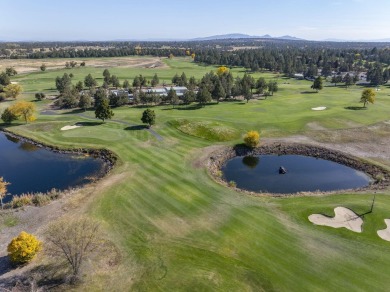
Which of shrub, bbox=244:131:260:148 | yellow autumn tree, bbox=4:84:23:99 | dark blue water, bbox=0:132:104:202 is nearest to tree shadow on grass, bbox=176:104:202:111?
shrub, bbox=244:131:260:148

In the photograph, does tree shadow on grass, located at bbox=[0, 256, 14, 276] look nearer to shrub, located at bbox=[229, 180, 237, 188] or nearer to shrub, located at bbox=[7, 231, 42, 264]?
shrub, located at bbox=[7, 231, 42, 264]

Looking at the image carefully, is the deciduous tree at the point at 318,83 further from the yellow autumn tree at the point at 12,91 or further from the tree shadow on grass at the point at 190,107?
the yellow autumn tree at the point at 12,91

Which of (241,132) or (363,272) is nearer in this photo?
(363,272)

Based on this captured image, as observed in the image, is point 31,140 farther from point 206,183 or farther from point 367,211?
point 367,211

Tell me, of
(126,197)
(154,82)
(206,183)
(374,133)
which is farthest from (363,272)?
(154,82)

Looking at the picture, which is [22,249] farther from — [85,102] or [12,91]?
[12,91]
